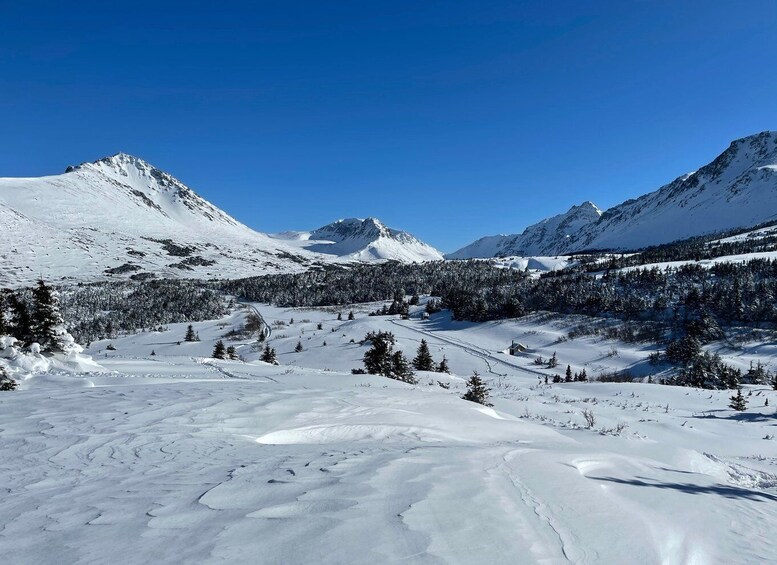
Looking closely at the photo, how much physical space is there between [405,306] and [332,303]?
4716 cm

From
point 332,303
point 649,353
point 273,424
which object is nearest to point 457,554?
point 273,424

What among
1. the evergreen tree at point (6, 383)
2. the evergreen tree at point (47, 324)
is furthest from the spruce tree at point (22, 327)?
the evergreen tree at point (6, 383)

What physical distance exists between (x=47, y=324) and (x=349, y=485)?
2247 centimetres

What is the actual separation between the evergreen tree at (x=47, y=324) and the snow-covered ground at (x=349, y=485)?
38.0 ft

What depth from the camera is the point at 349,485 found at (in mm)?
4039

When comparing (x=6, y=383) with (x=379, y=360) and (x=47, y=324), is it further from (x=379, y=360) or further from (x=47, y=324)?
(x=379, y=360)

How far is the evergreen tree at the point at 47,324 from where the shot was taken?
757 inches

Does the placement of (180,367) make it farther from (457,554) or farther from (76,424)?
(457,554)

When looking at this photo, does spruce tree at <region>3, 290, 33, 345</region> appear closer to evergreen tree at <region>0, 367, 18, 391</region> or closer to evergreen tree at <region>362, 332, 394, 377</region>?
evergreen tree at <region>0, 367, 18, 391</region>

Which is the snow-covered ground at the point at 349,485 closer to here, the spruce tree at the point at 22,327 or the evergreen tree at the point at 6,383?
the evergreen tree at the point at 6,383

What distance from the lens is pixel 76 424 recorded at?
23.5 ft

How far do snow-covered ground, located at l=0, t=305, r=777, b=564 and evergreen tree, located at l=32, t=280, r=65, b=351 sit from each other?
38.0 feet

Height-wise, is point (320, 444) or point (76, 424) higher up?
point (76, 424)

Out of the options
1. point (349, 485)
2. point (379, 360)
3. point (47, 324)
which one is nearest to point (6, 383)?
point (47, 324)
